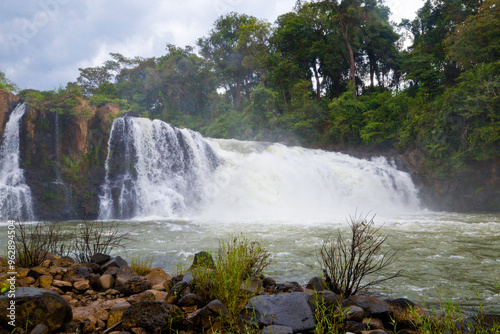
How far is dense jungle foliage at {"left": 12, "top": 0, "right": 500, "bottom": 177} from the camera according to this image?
15109 millimetres

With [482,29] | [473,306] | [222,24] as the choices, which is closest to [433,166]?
[482,29]

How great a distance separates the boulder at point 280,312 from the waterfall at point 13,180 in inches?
556

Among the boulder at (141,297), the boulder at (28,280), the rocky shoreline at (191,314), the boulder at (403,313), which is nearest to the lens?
the rocky shoreline at (191,314)

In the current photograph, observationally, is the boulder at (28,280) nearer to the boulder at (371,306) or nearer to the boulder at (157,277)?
the boulder at (157,277)

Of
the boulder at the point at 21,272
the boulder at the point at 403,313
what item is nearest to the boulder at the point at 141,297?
the boulder at the point at 21,272

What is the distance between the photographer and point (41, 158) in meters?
14.3

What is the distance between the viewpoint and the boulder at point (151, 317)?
2529 mm

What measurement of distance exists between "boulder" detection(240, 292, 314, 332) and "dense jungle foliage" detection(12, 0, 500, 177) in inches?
612

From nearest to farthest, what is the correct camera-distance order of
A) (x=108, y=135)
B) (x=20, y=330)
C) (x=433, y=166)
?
(x=20, y=330) < (x=108, y=135) < (x=433, y=166)

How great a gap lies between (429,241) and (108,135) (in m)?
15.0

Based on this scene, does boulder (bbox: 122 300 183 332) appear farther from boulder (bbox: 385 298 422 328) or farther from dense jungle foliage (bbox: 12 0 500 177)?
dense jungle foliage (bbox: 12 0 500 177)

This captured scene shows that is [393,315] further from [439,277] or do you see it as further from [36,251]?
[36,251]

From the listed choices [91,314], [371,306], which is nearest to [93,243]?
[91,314]

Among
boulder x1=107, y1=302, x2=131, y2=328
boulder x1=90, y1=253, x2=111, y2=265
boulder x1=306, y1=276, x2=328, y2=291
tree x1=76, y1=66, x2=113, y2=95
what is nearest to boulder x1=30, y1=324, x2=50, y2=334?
boulder x1=107, y1=302, x2=131, y2=328
